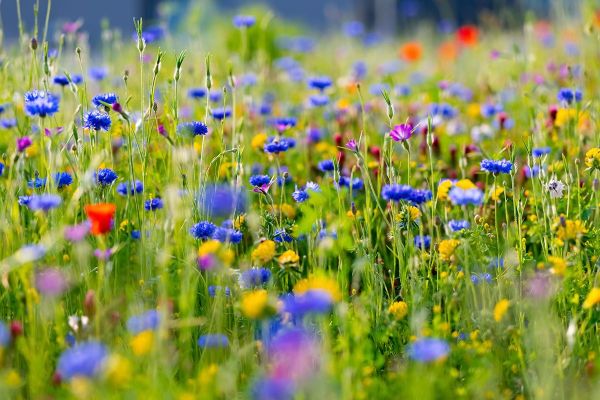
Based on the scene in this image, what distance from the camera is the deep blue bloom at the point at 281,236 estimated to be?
6.31 ft

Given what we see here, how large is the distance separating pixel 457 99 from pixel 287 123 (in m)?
1.41

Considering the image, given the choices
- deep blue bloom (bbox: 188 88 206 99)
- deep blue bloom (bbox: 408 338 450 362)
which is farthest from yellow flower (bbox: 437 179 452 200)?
deep blue bloom (bbox: 188 88 206 99)

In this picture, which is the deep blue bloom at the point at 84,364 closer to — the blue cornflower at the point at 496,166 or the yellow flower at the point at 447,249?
the yellow flower at the point at 447,249

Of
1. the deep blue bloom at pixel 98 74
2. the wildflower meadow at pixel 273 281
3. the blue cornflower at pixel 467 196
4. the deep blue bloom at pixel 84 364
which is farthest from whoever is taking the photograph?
the deep blue bloom at pixel 98 74

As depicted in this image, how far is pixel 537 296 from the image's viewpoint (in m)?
1.47

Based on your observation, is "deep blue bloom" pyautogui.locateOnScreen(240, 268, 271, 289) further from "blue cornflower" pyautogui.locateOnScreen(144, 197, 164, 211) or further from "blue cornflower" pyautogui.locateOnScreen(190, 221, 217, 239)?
"blue cornflower" pyautogui.locateOnScreen(144, 197, 164, 211)

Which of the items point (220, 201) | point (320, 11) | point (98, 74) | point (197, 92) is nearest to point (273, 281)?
point (220, 201)

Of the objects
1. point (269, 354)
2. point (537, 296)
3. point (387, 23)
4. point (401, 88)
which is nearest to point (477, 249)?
point (537, 296)

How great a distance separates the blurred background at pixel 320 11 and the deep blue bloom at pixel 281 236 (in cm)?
789

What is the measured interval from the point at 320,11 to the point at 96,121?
11.0 m

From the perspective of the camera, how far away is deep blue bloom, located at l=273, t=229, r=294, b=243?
6.31ft

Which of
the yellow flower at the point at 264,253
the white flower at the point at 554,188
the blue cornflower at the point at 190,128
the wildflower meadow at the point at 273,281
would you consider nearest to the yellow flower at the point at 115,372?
the wildflower meadow at the point at 273,281

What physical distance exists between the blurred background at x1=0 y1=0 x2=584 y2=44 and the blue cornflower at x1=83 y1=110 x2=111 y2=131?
780 cm

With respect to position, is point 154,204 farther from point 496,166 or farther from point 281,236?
point 496,166
